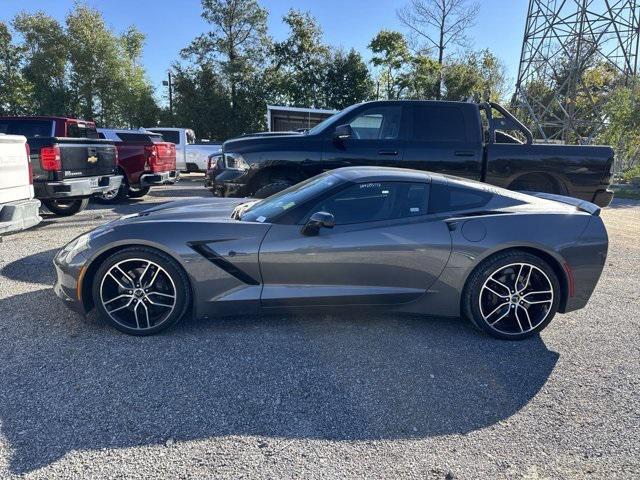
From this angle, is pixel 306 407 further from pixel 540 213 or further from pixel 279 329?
pixel 540 213

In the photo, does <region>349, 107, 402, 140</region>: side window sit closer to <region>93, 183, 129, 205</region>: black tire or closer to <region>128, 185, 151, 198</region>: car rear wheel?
<region>93, 183, 129, 205</region>: black tire

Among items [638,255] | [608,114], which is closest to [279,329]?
[638,255]

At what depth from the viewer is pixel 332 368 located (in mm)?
3016

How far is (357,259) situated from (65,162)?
576 centimetres

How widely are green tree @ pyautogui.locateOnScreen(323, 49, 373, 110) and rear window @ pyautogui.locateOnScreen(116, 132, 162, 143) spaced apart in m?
16.8

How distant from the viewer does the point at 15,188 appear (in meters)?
5.35

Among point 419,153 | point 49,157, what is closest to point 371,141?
point 419,153

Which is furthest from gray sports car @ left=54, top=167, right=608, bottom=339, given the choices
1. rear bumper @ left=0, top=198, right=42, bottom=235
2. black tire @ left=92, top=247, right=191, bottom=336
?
rear bumper @ left=0, top=198, right=42, bottom=235

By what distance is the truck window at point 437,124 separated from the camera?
247 inches

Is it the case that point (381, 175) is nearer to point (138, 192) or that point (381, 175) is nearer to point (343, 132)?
point (343, 132)

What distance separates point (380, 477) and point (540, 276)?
222cm

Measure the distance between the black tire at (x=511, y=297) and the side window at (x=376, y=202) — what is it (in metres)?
0.72

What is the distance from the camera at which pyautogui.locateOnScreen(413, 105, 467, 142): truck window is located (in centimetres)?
627

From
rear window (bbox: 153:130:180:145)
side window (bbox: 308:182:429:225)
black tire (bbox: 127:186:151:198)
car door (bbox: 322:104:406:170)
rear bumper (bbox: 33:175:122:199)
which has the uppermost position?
rear window (bbox: 153:130:180:145)
